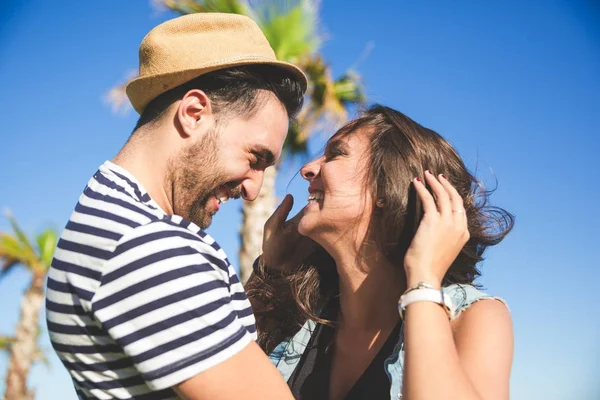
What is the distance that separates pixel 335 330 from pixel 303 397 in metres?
0.45

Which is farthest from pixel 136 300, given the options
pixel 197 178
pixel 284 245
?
pixel 284 245

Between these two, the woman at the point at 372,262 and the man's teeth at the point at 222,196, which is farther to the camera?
the man's teeth at the point at 222,196

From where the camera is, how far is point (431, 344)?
2010 mm

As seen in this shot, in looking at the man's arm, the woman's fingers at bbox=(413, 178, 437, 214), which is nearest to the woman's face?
the woman's fingers at bbox=(413, 178, 437, 214)

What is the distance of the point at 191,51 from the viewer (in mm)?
2385

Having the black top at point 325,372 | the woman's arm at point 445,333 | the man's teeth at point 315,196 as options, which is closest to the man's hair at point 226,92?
the man's teeth at point 315,196

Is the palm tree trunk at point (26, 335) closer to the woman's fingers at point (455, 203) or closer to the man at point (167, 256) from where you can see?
the man at point (167, 256)

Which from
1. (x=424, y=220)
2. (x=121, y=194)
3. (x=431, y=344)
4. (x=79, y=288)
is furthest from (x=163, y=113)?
(x=431, y=344)

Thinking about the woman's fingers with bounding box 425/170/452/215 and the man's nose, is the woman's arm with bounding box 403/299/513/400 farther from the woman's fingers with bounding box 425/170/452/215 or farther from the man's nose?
the man's nose

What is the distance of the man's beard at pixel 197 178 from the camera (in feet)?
7.47

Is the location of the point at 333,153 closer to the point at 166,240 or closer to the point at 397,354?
the point at 397,354

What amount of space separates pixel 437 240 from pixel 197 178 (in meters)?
0.97

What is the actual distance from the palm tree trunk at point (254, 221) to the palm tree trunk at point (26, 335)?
10.5 m

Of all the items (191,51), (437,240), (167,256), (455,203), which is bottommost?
(167,256)
